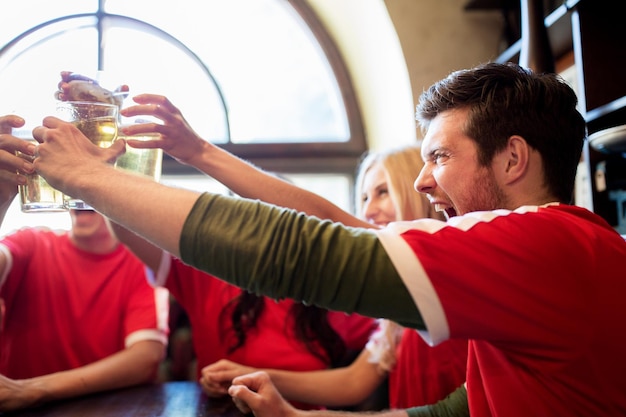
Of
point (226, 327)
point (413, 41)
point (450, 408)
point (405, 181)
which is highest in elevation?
point (413, 41)

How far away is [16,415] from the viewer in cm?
120

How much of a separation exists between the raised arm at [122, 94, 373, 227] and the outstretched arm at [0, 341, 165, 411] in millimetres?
625

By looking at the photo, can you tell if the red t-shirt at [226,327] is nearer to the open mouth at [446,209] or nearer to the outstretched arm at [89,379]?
the outstretched arm at [89,379]

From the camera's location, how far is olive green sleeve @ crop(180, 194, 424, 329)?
2.24 ft

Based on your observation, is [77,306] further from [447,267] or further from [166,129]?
[447,267]

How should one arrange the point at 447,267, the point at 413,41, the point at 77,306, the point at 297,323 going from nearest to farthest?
the point at 447,267
the point at 297,323
the point at 77,306
the point at 413,41

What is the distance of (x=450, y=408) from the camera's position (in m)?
1.18

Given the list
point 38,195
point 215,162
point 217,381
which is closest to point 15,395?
point 217,381

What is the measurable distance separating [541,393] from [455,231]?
0.85ft

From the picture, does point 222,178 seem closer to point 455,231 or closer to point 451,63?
point 455,231

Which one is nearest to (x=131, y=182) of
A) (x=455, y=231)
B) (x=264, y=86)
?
(x=455, y=231)

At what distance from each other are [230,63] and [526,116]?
2135 millimetres

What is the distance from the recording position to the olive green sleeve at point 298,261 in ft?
2.24

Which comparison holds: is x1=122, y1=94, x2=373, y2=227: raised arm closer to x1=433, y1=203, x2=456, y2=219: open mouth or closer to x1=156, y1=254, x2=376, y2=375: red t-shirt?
x1=433, y1=203, x2=456, y2=219: open mouth
